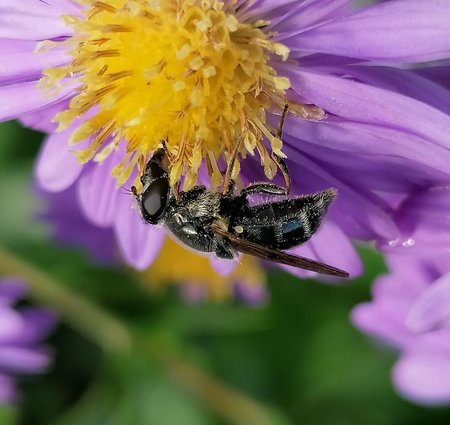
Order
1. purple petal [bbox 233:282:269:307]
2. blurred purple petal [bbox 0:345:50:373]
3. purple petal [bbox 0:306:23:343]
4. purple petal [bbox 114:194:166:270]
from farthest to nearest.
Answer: purple petal [bbox 233:282:269:307] → blurred purple petal [bbox 0:345:50:373] → purple petal [bbox 0:306:23:343] → purple petal [bbox 114:194:166:270]

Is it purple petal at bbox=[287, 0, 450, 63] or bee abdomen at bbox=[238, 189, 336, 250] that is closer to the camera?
purple petal at bbox=[287, 0, 450, 63]

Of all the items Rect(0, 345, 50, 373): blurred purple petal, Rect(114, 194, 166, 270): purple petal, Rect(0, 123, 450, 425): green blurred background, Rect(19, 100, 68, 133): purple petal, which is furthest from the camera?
Rect(0, 123, 450, 425): green blurred background

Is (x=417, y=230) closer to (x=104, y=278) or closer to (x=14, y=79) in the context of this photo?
(x=14, y=79)

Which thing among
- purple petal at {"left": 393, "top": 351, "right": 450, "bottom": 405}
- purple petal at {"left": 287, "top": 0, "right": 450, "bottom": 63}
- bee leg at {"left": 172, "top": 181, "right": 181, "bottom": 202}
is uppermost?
purple petal at {"left": 287, "top": 0, "right": 450, "bottom": 63}

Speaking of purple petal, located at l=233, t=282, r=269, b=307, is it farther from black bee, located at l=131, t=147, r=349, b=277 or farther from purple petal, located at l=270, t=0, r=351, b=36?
purple petal, located at l=270, t=0, r=351, b=36

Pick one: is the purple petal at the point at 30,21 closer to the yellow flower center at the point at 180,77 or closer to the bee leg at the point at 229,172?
the yellow flower center at the point at 180,77

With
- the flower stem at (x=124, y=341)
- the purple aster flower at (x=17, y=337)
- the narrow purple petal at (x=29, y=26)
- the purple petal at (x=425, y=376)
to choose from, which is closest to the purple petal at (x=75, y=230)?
the flower stem at (x=124, y=341)

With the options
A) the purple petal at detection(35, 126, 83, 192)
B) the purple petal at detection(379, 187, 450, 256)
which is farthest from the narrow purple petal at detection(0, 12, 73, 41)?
the purple petal at detection(379, 187, 450, 256)
